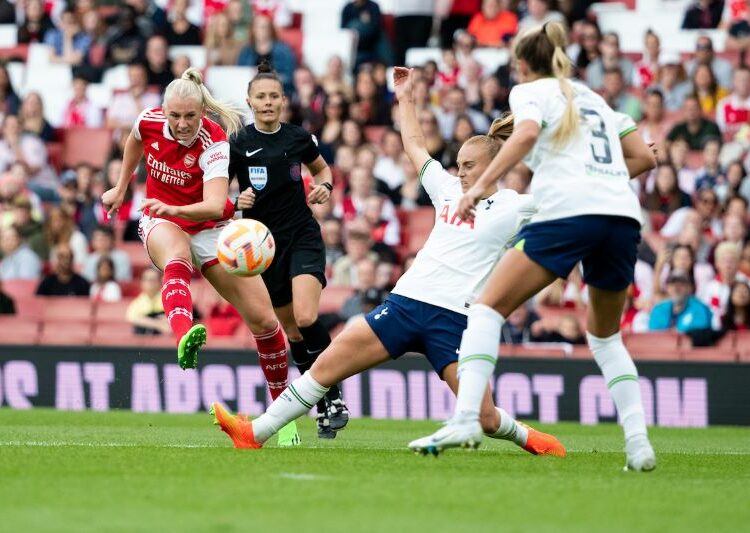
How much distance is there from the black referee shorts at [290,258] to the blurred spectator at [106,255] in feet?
24.0

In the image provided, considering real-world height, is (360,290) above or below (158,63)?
below

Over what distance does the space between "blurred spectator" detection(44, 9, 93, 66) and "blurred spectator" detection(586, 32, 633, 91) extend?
7570mm

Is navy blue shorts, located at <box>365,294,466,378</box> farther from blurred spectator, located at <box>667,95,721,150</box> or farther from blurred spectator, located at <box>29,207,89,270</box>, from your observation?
blurred spectator, located at <box>29,207,89,270</box>

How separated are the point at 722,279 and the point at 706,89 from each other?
134 inches

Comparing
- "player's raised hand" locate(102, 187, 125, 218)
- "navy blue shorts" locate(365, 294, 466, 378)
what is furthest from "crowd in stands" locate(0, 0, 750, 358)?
"navy blue shorts" locate(365, 294, 466, 378)

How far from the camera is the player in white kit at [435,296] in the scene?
26.2 ft

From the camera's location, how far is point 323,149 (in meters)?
17.9

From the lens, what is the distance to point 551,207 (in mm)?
6992

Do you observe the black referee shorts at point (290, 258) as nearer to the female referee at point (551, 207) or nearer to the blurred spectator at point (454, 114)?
the female referee at point (551, 207)

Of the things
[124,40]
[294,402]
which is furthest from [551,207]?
[124,40]

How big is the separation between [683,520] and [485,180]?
1.96 metres

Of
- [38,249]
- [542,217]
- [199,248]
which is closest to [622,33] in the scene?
[38,249]

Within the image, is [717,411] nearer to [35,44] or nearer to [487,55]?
[487,55]

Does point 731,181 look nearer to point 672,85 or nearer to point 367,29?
point 672,85
